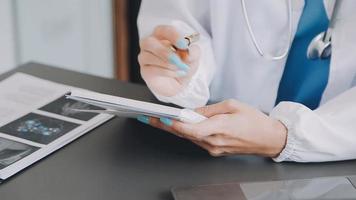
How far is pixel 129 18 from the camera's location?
212 centimetres

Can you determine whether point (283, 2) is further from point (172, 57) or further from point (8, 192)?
point (8, 192)

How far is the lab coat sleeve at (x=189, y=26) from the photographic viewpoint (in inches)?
37.1

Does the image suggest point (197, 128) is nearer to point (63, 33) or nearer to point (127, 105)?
point (127, 105)

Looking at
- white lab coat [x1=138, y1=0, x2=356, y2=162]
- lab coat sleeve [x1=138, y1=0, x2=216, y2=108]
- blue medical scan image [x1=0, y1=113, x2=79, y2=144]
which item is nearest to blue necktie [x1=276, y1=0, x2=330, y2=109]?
white lab coat [x1=138, y1=0, x2=356, y2=162]

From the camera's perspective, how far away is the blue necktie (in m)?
0.95

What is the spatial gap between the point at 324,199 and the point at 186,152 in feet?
0.73

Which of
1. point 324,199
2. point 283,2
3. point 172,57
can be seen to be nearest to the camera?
point 324,199

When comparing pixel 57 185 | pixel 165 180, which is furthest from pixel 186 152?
pixel 57 185

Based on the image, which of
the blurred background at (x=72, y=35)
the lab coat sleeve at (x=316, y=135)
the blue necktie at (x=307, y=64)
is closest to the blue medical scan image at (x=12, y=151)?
the lab coat sleeve at (x=316, y=135)

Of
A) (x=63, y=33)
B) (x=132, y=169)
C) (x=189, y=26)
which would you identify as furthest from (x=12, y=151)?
(x=63, y=33)

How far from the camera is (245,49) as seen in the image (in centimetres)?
106

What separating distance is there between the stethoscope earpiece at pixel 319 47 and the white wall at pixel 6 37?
1008 mm

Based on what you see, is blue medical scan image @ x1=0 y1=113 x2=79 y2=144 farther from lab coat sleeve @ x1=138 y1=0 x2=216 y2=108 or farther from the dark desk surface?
lab coat sleeve @ x1=138 y1=0 x2=216 y2=108

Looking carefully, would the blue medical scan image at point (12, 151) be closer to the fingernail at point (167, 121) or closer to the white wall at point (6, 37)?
the fingernail at point (167, 121)
